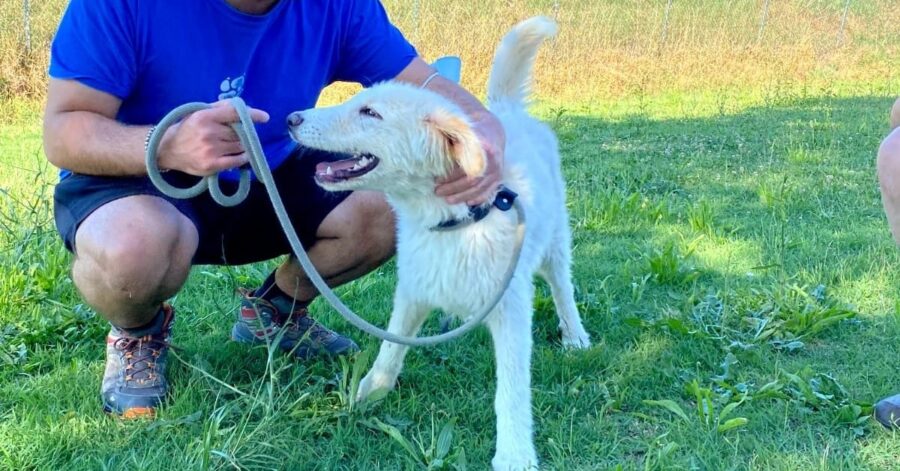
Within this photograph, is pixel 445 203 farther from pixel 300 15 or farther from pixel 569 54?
pixel 569 54

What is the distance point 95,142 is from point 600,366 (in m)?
1.70

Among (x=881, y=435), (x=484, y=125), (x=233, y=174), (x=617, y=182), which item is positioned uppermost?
(x=484, y=125)

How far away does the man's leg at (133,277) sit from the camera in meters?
2.07

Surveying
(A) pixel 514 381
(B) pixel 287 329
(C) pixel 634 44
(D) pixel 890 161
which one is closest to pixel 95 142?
(B) pixel 287 329

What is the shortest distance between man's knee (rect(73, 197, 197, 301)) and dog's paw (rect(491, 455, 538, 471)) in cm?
104

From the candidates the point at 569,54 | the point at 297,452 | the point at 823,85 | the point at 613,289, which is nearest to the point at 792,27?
the point at 823,85

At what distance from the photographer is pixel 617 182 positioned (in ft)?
15.8

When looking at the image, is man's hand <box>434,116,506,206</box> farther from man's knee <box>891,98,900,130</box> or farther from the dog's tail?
man's knee <box>891,98,900,130</box>

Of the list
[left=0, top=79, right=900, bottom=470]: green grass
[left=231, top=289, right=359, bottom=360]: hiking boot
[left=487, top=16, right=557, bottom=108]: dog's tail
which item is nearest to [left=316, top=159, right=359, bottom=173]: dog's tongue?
[left=0, top=79, right=900, bottom=470]: green grass

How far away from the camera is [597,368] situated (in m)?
2.56

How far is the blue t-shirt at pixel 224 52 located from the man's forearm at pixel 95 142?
11 centimetres

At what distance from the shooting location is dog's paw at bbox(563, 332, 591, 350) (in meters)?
2.73

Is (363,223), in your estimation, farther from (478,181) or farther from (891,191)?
(891,191)

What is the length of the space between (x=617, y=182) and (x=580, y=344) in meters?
2.27
